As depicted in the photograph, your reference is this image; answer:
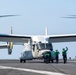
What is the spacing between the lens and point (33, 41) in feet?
129

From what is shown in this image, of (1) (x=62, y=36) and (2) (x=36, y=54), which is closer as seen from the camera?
(2) (x=36, y=54)

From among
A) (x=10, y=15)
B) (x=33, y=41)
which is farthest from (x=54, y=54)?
(x=10, y=15)

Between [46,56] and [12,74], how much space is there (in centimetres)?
2060

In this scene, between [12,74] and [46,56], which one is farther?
[46,56]

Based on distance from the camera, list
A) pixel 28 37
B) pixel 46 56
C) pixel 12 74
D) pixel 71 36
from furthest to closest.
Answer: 1. pixel 71 36
2. pixel 28 37
3. pixel 46 56
4. pixel 12 74

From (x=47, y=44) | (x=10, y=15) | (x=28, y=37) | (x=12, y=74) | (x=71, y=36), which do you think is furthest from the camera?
(x=71, y=36)

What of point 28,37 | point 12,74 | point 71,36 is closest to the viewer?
point 12,74

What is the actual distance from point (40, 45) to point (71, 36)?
7.86m

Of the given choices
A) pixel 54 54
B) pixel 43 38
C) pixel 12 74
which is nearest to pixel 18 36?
pixel 43 38

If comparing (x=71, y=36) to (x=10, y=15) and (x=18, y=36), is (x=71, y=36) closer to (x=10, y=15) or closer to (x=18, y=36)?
(x=18, y=36)

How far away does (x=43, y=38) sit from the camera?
38375 mm

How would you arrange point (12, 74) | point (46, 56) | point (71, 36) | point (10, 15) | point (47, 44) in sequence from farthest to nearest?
point (71, 36) → point (47, 44) → point (46, 56) → point (10, 15) → point (12, 74)

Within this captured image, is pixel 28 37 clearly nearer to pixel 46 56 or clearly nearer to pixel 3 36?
pixel 3 36

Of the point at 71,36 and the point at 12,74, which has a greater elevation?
the point at 71,36
